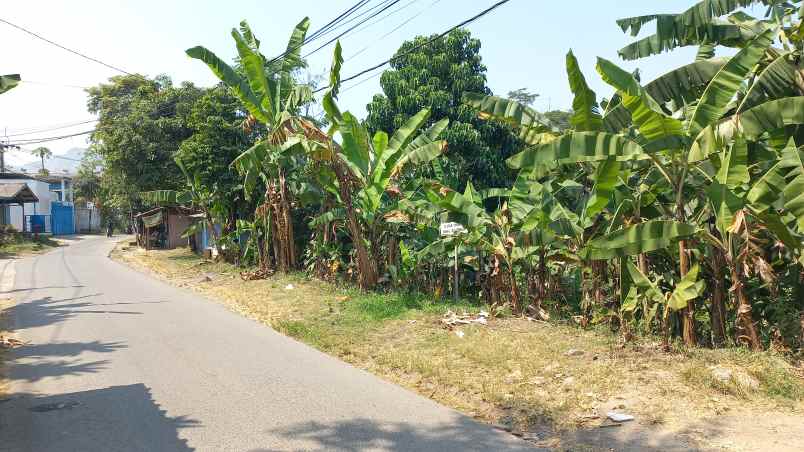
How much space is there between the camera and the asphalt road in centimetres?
526

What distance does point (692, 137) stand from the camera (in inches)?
277

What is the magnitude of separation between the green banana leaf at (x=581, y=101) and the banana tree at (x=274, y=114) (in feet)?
21.6

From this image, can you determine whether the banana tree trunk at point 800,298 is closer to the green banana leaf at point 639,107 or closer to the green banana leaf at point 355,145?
the green banana leaf at point 639,107

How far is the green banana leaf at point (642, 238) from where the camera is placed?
6895mm

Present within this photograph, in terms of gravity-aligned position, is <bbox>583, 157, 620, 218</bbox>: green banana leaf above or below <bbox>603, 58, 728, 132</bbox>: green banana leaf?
below

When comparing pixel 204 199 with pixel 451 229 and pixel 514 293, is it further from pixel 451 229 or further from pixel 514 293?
pixel 514 293

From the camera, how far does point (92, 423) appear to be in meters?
5.68

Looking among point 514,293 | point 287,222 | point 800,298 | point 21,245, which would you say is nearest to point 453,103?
point 287,222

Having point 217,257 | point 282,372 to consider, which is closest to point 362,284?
point 282,372

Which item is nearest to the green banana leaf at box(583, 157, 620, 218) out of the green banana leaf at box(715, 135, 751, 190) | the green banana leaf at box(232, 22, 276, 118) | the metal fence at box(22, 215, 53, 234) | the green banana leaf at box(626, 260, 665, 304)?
the green banana leaf at box(626, 260, 665, 304)

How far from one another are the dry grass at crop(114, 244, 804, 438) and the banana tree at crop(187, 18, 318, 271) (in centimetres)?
427

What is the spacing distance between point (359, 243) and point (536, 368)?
21.8 feet

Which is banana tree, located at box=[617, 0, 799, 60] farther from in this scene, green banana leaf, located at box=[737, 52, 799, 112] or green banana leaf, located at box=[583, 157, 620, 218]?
green banana leaf, located at box=[583, 157, 620, 218]

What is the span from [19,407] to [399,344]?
495 cm
